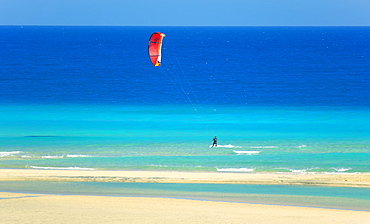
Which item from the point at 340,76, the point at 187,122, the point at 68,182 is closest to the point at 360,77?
the point at 340,76

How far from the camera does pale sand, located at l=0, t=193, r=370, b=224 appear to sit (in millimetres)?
16203

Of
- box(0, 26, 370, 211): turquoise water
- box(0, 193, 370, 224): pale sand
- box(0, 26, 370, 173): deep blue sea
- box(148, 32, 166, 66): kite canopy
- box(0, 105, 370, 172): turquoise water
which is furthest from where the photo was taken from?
box(0, 26, 370, 173): deep blue sea

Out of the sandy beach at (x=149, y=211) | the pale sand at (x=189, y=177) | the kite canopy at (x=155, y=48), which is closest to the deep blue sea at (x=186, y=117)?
the pale sand at (x=189, y=177)

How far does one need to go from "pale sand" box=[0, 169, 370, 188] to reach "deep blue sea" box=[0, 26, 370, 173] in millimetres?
1424

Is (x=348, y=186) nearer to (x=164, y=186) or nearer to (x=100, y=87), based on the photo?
(x=164, y=186)

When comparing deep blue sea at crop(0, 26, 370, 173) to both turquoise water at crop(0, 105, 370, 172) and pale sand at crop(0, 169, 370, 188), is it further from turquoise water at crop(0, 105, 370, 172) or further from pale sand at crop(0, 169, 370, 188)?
pale sand at crop(0, 169, 370, 188)

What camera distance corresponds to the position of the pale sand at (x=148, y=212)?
638 inches

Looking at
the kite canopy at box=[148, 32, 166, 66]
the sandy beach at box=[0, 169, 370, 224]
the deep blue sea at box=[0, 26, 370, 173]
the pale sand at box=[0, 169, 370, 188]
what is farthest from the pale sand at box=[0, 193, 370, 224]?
the kite canopy at box=[148, 32, 166, 66]

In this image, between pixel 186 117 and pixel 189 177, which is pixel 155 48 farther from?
pixel 186 117

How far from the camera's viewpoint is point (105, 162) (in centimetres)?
2720

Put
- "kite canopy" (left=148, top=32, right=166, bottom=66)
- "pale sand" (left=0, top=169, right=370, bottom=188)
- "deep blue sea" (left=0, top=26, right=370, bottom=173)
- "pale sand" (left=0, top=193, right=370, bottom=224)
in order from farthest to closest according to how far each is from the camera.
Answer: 1. "deep blue sea" (left=0, top=26, right=370, bottom=173)
2. "kite canopy" (left=148, top=32, right=166, bottom=66)
3. "pale sand" (left=0, top=169, right=370, bottom=188)
4. "pale sand" (left=0, top=193, right=370, bottom=224)

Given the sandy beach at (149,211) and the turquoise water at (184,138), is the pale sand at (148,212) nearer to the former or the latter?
the sandy beach at (149,211)

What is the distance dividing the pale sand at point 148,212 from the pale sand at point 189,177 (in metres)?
3.50

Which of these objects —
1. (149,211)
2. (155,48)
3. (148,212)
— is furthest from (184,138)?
(148,212)
